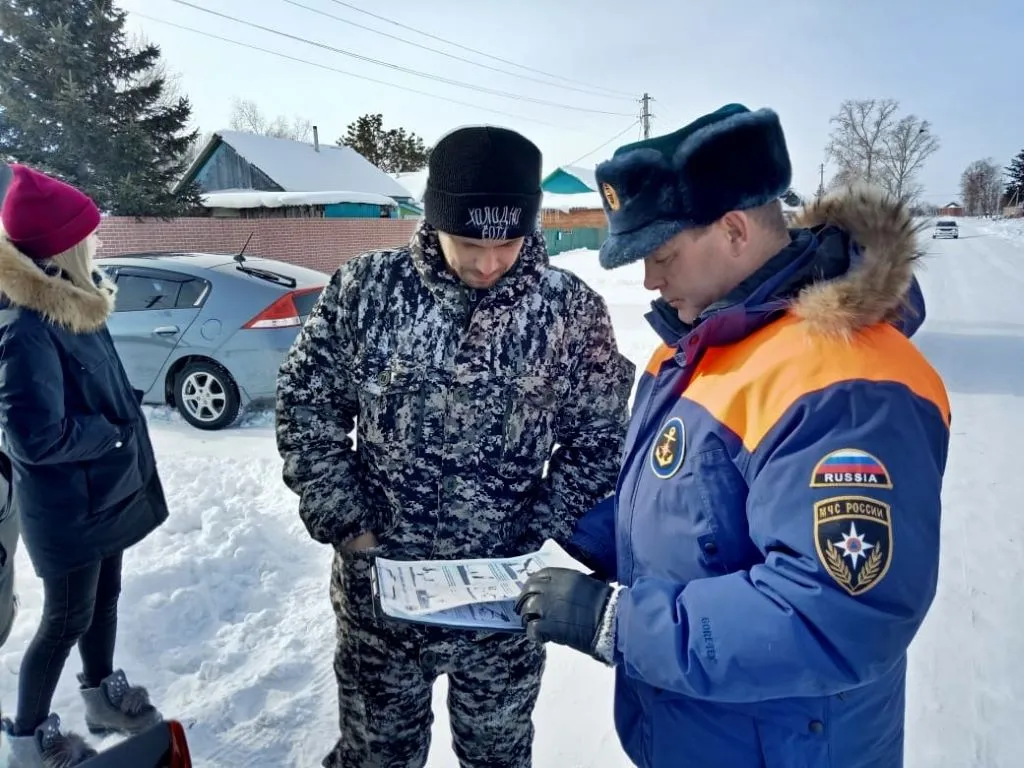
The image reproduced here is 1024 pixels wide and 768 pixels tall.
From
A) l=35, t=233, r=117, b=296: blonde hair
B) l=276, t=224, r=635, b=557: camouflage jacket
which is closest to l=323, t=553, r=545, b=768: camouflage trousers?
l=276, t=224, r=635, b=557: camouflage jacket

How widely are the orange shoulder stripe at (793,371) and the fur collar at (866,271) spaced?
0.03 m

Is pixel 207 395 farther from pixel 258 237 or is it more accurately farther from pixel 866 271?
pixel 258 237

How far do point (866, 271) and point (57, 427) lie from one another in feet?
7.60

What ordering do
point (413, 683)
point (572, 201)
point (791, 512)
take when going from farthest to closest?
point (572, 201), point (413, 683), point (791, 512)

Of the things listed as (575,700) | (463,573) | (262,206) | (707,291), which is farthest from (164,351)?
(262,206)

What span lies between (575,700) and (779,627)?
198cm

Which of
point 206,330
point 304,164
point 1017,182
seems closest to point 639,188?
point 206,330

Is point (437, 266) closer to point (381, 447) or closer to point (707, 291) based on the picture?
point (381, 447)

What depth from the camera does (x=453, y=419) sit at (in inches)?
68.9

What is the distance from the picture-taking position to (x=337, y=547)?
185 cm

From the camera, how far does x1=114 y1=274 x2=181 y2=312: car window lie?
239 inches

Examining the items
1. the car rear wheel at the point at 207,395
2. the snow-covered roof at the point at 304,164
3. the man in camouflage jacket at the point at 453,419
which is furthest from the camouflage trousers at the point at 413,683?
the snow-covered roof at the point at 304,164

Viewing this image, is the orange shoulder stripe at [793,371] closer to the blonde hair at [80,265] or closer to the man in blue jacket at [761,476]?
the man in blue jacket at [761,476]

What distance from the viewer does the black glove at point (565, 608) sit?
4.12ft
